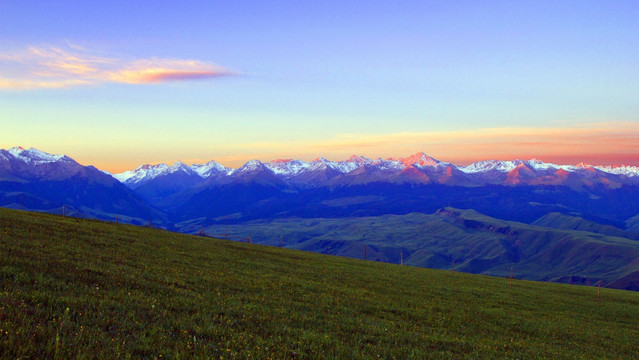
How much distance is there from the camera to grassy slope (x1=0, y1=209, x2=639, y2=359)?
1212 centimetres

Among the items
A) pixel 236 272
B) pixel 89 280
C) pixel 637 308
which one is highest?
pixel 89 280

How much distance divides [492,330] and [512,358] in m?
9.05

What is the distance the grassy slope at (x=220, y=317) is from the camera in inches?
477

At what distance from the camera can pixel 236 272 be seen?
34906 millimetres

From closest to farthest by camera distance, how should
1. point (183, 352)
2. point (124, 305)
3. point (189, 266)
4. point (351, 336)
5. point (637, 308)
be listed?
1. point (183, 352)
2. point (124, 305)
3. point (351, 336)
4. point (189, 266)
5. point (637, 308)

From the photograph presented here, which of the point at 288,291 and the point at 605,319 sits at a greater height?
the point at 288,291

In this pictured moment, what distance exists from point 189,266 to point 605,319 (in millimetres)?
44290

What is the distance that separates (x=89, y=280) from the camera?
65.1ft

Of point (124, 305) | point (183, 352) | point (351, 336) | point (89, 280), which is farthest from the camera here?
point (89, 280)

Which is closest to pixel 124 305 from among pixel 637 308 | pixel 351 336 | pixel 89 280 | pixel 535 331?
pixel 89 280

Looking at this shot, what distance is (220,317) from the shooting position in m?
17.1

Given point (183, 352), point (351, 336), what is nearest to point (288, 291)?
point (351, 336)

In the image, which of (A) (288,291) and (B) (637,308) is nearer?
(A) (288,291)

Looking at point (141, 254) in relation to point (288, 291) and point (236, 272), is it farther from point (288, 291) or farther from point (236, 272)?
point (288, 291)
